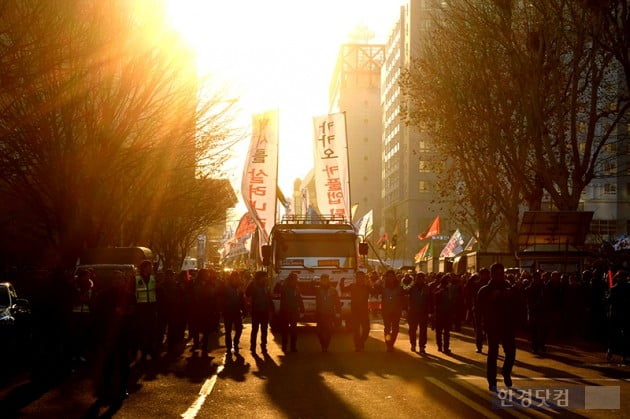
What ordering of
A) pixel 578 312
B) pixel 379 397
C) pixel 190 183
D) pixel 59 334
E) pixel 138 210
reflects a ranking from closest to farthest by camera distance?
pixel 379 397 → pixel 59 334 → pixel 578 312 → pixel 138 210 → pixel 190 183

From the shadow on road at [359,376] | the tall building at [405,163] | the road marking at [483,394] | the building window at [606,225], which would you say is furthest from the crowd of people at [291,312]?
the tall building at [405,163]

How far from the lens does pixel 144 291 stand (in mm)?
16609

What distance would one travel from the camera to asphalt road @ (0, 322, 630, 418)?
464 inches

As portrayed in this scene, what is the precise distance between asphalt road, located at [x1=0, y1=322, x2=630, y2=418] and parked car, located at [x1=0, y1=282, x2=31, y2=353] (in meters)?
2.48

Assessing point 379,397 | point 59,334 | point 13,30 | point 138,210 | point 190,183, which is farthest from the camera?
point 190,183

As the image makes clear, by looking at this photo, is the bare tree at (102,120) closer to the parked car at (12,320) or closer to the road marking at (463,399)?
the parked car at (12,320)

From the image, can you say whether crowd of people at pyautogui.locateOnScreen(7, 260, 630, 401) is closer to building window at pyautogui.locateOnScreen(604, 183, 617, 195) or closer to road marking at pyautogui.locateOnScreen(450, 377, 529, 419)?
road marking at pyautogui.locateOnScreen(450, 377, 529, 419)

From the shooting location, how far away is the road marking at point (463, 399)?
11.5 metres

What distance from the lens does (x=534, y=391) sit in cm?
1391

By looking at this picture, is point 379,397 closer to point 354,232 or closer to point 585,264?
point 354,232

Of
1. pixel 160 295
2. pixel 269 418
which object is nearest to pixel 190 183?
pixel 160 295

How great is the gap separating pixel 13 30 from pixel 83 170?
13894 mm

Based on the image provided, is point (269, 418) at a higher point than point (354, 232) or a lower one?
lower

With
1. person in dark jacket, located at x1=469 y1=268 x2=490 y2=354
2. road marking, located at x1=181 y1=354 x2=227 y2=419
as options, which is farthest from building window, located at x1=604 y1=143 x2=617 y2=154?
road marking, located at x1=181 y1=354 x2=227 y2=419
